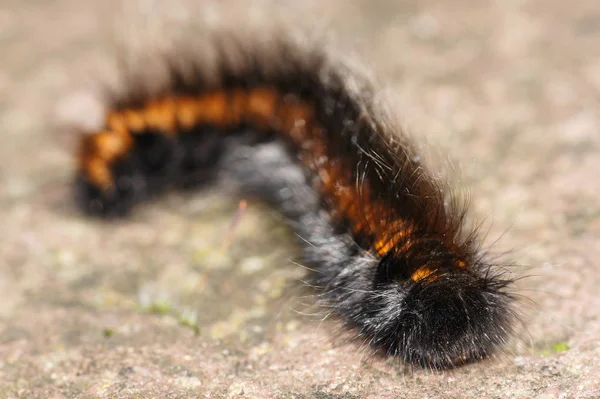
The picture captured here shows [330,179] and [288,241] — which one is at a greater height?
[330,179]

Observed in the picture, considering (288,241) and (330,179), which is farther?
(288,241)

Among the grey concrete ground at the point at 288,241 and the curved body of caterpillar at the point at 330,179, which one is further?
the grey concrete ground at the point at 288,241

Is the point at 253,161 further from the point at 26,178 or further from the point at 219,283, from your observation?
the point at 26,178

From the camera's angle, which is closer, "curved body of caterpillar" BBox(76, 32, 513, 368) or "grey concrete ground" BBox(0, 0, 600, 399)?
"curved body of caterpillar" BBox(76, 32, 513, 368)
